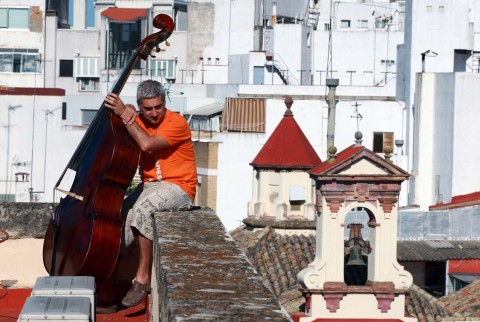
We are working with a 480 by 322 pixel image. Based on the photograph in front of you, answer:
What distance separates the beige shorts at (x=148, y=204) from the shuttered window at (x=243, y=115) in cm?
4523

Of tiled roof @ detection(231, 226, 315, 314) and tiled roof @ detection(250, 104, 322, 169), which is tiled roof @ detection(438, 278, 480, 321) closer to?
tiled roof @ detection(231, 226, 315, 314)

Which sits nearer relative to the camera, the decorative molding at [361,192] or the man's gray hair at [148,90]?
the man's gray hair at [148,90]

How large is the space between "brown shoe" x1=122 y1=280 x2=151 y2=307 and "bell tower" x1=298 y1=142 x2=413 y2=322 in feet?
50.2

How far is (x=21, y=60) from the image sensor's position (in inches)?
3014

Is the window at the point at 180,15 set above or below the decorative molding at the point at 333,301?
above

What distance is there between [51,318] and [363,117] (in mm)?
49329

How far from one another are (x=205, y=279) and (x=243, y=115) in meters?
49.8

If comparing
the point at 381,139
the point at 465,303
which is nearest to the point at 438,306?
the point at 465,303

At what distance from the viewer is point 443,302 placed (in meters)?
28.3

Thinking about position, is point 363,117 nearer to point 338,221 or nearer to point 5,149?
point 5,149

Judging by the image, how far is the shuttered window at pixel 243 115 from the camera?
184 feet

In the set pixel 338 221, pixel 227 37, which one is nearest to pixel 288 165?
pixel 338 221

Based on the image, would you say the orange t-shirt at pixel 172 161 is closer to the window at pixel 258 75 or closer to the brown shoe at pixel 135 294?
the brown shoe at pixel 135 294

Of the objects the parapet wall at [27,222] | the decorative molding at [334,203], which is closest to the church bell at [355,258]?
the decorative molding at [334,203]
